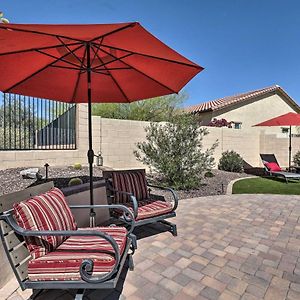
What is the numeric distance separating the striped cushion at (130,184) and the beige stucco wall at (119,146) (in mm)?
4134

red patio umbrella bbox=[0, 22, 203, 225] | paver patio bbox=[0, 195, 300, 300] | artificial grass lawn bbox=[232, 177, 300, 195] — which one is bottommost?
paver patio bbox=[0, 195, 300, 300]

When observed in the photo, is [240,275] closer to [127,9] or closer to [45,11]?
[45,11]

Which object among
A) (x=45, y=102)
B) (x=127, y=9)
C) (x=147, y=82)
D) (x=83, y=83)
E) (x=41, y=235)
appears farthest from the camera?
(x=127, y=9)

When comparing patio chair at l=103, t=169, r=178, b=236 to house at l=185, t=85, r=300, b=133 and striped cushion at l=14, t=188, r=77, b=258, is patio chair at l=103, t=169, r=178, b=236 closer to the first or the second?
striped cushion at l=14, t=188, r=77, b=258

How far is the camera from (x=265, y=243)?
370 cm

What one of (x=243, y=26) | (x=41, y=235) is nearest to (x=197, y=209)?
(x=41, y=235)

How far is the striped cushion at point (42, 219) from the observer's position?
2100mm

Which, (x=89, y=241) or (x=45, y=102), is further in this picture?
(x=45, y=102)

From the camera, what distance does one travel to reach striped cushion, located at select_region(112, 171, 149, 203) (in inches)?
164

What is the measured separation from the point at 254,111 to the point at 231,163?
34.5 ft

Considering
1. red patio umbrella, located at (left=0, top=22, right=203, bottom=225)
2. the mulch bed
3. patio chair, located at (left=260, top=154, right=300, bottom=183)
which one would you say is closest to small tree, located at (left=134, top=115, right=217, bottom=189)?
the mulch bed

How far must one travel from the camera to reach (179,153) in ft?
24.6

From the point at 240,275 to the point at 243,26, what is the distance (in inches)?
476

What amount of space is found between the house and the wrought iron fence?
38.2ft
